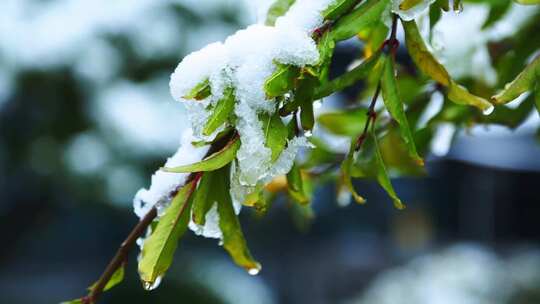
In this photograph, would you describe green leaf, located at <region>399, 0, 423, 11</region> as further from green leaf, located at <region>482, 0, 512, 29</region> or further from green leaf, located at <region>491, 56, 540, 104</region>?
green leaf, located at <region>482, 0, 512, 29</region>

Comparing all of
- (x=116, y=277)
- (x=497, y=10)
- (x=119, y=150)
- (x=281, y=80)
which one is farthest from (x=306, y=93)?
(x=119, y=150)

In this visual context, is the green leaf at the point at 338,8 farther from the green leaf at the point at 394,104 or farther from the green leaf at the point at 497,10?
the green leaf at the point at 497,10

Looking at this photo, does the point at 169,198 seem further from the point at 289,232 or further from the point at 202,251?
the point at 289,232

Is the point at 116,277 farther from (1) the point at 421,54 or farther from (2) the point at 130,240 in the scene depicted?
(1) the point at 421,54

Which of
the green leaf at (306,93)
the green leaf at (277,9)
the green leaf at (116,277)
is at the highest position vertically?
the green leaf at (277,9)

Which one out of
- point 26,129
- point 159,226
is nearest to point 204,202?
point 159,226

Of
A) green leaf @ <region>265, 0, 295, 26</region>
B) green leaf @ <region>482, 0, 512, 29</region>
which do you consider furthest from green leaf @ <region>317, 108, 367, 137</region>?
green leaf @ <region>265, 0, 295, 26</region>

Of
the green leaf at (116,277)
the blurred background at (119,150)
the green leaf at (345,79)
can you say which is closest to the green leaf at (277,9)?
the green leaf at (345,79)
